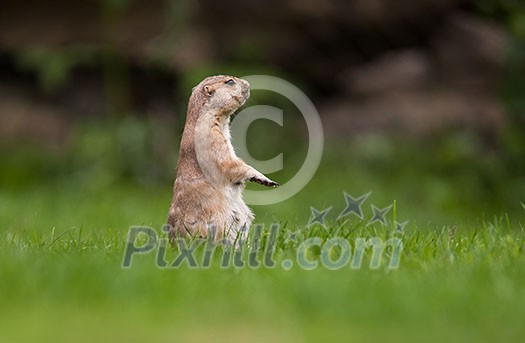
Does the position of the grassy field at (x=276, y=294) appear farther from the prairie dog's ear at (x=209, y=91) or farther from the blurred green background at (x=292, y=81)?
the blurred green background at (x=292, y=81)

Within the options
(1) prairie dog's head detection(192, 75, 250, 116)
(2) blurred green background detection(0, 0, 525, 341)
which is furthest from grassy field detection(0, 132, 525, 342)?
(2) blurred green background detection(0, 0, 525, 341)

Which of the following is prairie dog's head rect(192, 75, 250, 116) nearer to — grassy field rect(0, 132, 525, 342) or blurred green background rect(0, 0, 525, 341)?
grassy field rect(0, 132, 525, 342)

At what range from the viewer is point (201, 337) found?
3.79 metres

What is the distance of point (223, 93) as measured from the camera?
235 inches

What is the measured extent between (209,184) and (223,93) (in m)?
0.70

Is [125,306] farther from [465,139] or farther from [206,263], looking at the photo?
[465,139]

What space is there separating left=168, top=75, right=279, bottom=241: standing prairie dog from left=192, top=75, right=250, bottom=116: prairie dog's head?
10cm

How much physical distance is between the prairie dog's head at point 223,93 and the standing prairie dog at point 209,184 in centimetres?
10

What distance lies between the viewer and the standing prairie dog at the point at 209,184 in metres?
5.53

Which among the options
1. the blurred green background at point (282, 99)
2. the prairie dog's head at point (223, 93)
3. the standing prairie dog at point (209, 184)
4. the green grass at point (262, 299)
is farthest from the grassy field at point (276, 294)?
the blurred green background at point (282, 99)

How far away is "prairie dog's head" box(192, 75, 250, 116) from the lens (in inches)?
233

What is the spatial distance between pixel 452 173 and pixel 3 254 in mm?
7850

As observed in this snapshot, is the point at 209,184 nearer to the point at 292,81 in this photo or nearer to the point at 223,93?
the point at 223,93

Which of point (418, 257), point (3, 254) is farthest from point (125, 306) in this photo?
point (418, 257)
